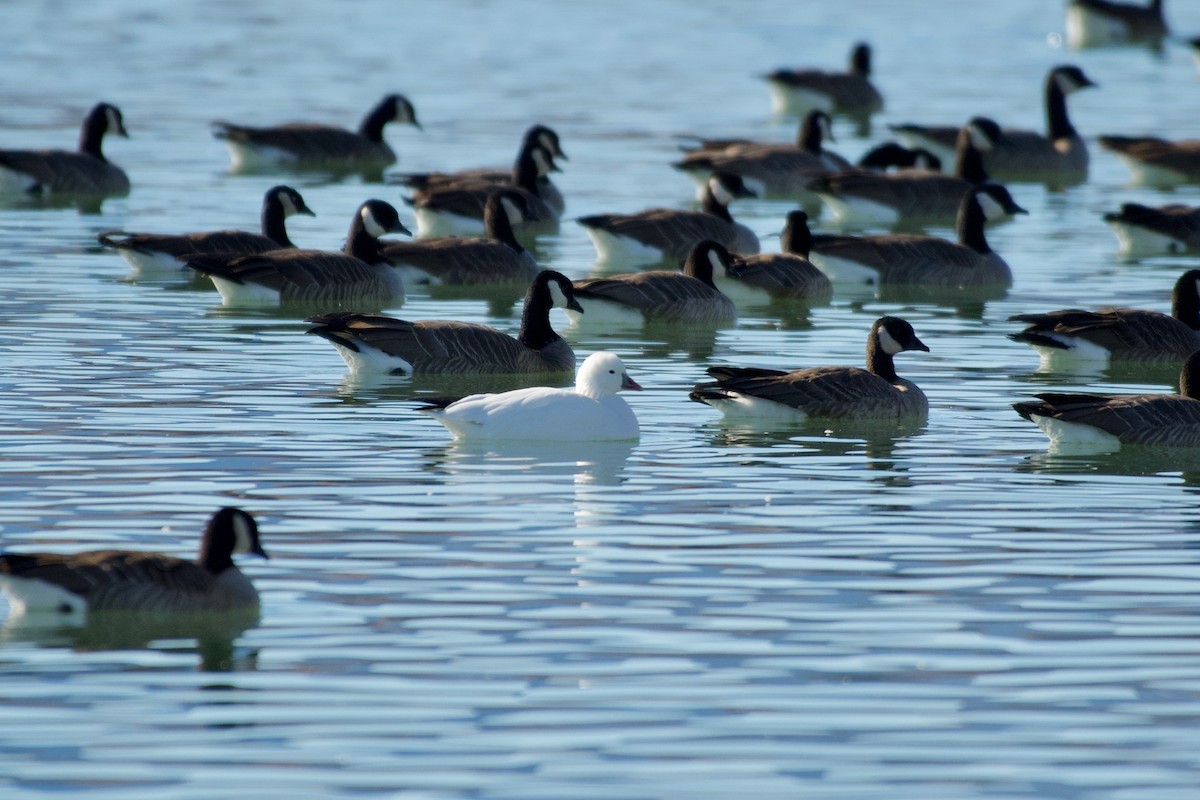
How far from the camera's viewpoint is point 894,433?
15.4m

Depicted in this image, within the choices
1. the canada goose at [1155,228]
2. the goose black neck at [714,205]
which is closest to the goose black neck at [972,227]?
the canada goose at [1155,228]

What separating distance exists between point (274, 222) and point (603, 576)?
43.5 ft

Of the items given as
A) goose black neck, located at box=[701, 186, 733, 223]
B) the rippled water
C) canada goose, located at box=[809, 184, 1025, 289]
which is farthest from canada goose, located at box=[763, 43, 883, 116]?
canada goose, located at box=[809, 184, 1025, 289]

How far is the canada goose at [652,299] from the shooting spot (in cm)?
2016

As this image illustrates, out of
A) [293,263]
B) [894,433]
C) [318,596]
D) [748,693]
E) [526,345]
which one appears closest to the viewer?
[748,693]

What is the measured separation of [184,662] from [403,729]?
4.92ft

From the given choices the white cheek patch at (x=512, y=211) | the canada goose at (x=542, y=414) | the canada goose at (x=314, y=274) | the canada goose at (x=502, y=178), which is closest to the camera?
the canada goose at (x=542, y=414)

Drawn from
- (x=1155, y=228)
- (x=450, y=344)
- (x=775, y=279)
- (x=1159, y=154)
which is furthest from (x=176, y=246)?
(x=1159, y=154)

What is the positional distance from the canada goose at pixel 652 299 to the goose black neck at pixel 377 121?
1415cm

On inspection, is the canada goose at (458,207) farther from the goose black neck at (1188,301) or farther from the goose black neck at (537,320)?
the goose black neck at (1188,301)

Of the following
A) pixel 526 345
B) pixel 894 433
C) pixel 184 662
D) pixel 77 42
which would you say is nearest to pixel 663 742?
pixel 184 662

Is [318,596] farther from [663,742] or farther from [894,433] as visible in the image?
[894,433]

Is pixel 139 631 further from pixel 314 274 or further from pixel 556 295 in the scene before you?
pixel 314 274

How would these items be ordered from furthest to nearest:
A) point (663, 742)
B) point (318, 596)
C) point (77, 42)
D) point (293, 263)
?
point (77, 42), point (293, 263), point (318, 596), point (663, 742)
